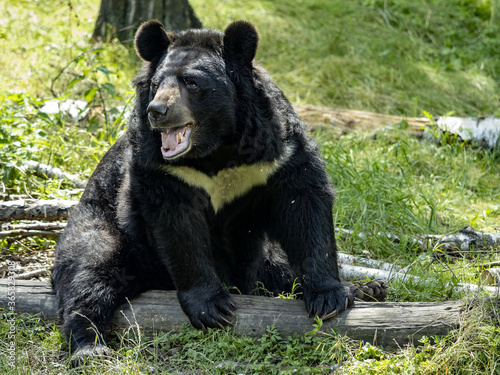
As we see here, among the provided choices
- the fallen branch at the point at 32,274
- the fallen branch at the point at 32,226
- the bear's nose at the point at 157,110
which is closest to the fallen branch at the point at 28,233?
the fallen branch at the point at 32,226

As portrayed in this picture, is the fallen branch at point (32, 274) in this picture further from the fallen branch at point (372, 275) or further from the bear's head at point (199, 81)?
the fallen branch at point (372, 275)

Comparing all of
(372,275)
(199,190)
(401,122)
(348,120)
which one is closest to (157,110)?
(199,190)

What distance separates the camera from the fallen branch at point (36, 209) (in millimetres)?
4875

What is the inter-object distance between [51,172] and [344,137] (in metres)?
3.16

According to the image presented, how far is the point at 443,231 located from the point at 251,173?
2.27 meters

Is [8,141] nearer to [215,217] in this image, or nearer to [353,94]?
[215,217]

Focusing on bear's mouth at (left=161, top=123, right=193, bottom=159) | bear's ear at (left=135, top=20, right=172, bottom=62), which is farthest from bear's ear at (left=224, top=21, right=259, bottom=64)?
bear's mouth at (left=161, top=123, right=193, bottom=159)

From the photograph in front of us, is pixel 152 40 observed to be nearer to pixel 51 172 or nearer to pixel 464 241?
pixel 51 172

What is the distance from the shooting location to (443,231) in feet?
17.6

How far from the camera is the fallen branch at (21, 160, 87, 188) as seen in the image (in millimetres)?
5676

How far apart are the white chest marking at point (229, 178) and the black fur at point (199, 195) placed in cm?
1

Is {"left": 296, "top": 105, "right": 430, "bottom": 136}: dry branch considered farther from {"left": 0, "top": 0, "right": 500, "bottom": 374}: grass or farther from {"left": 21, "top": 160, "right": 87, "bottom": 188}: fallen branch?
{"left": 21, "top": 160, "right": 87, "bottom": 188}: fallen branch

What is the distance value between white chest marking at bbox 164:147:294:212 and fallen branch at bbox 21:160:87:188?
2.11 metres

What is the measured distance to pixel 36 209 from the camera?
495cm
